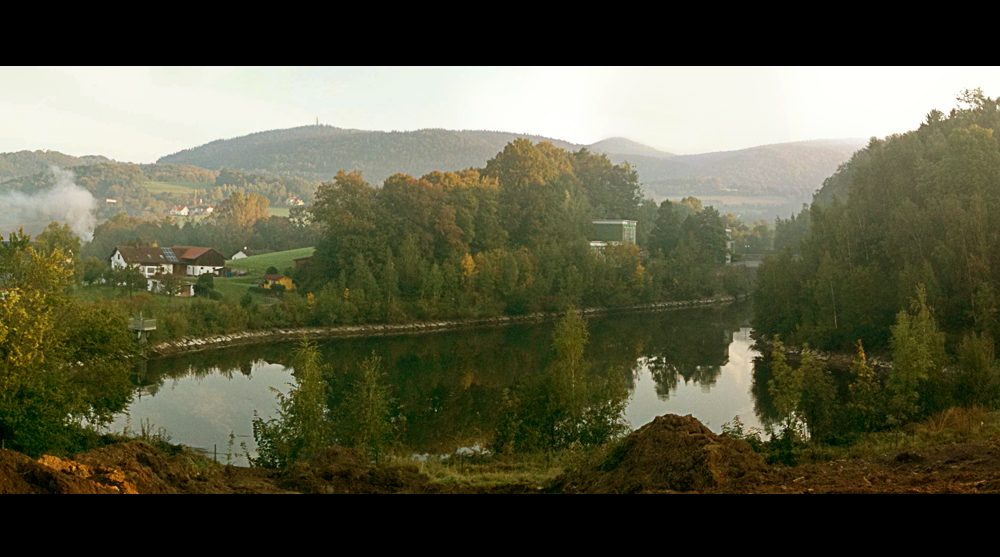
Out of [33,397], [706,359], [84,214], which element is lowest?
[706,359]

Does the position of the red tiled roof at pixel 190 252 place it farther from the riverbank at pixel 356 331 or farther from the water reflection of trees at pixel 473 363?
the water reflection of trees at pixel 473 363

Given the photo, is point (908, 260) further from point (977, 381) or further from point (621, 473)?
point (621, 473)

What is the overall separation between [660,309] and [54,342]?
106 feet

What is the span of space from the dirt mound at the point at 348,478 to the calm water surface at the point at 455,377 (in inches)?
155

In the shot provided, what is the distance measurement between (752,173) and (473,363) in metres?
112

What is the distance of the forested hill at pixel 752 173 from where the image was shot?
398 feet

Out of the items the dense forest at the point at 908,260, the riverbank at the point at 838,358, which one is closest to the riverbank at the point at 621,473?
the dense forest at the point at 908,260

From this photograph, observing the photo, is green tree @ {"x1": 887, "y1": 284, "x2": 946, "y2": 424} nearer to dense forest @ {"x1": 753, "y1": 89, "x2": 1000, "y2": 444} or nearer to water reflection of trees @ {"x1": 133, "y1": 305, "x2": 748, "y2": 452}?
dense forest @ {"x1": 753, "y1": 89, "x2": 1000, "y2": 444}

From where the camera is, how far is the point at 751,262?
2188 inches

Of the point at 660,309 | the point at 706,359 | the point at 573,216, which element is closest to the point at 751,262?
the point at 573,216

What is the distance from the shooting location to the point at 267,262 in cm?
4162

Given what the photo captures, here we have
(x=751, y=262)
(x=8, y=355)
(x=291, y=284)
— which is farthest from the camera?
(x=751, y=262)
